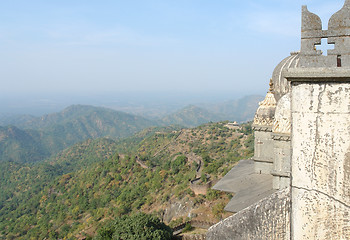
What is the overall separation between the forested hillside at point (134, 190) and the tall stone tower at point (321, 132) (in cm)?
1413

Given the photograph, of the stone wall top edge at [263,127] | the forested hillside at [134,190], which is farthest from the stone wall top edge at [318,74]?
the forested hillside at [134,190]

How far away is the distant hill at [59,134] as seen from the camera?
348 feet

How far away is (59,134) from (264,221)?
14949cm

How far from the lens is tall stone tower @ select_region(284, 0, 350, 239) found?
272 cm

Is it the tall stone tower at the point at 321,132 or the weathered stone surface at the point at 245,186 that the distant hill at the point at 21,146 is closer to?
the weathered stone surface at the point at 245,186

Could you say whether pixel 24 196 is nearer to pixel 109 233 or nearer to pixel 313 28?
pixel 109 233

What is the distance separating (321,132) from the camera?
9.15 feet

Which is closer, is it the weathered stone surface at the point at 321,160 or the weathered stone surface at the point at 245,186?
the weathered stone surface at the point at 321,160

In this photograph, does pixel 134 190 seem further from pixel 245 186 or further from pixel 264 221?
pixel 264 221

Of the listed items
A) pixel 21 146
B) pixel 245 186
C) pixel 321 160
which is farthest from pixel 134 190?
pixel 21 146

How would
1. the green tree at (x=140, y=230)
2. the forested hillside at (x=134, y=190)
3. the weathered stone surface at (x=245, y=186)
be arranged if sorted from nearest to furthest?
the weathered stone surface at (x=245, y=186), the green tree at (x=140, y=230), the forested hillside at (x=134, y=190)

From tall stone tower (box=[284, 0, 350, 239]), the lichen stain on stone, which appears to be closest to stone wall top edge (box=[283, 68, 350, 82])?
tall stone tower (box=[284, 0, 350, 239])

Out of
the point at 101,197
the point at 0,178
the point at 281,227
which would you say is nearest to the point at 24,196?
the point at 0,178

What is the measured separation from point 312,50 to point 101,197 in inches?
1226
